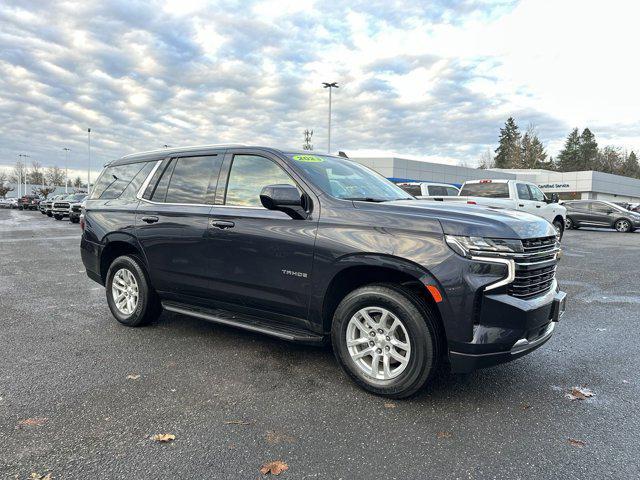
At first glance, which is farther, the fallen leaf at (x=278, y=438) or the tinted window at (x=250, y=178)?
the tinted window at (x=250, y=178)

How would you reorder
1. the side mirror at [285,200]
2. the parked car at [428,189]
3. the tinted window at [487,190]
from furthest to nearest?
the parked car at [428,189] → the tinted window at [487,190] → the side mirror at [285,200]

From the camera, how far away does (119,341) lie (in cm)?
477

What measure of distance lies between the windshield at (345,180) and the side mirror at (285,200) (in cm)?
26

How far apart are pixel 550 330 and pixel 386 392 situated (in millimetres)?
1348

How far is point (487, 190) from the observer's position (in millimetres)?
14727

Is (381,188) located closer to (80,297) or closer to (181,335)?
(181,335)

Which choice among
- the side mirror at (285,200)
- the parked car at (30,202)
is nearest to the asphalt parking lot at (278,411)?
the side mirror at (285,200)

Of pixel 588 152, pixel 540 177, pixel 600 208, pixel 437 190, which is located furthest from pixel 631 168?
pixel 437 190

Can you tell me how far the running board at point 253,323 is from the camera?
12.5 ft

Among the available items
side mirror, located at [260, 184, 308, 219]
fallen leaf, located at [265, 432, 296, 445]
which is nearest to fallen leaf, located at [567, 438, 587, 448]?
fallen leaf, located at [265, 432, 296, 445]

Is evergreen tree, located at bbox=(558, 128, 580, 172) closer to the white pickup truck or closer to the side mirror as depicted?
the white pickup truck

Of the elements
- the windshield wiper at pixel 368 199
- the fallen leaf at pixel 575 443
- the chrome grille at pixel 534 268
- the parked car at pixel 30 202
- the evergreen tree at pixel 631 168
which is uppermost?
the evergreen tree at pixel 631 168

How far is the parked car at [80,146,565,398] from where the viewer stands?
10.3 ft

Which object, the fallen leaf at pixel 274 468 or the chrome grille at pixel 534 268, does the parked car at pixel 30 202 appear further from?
the chrome grille at pixel 534 268
